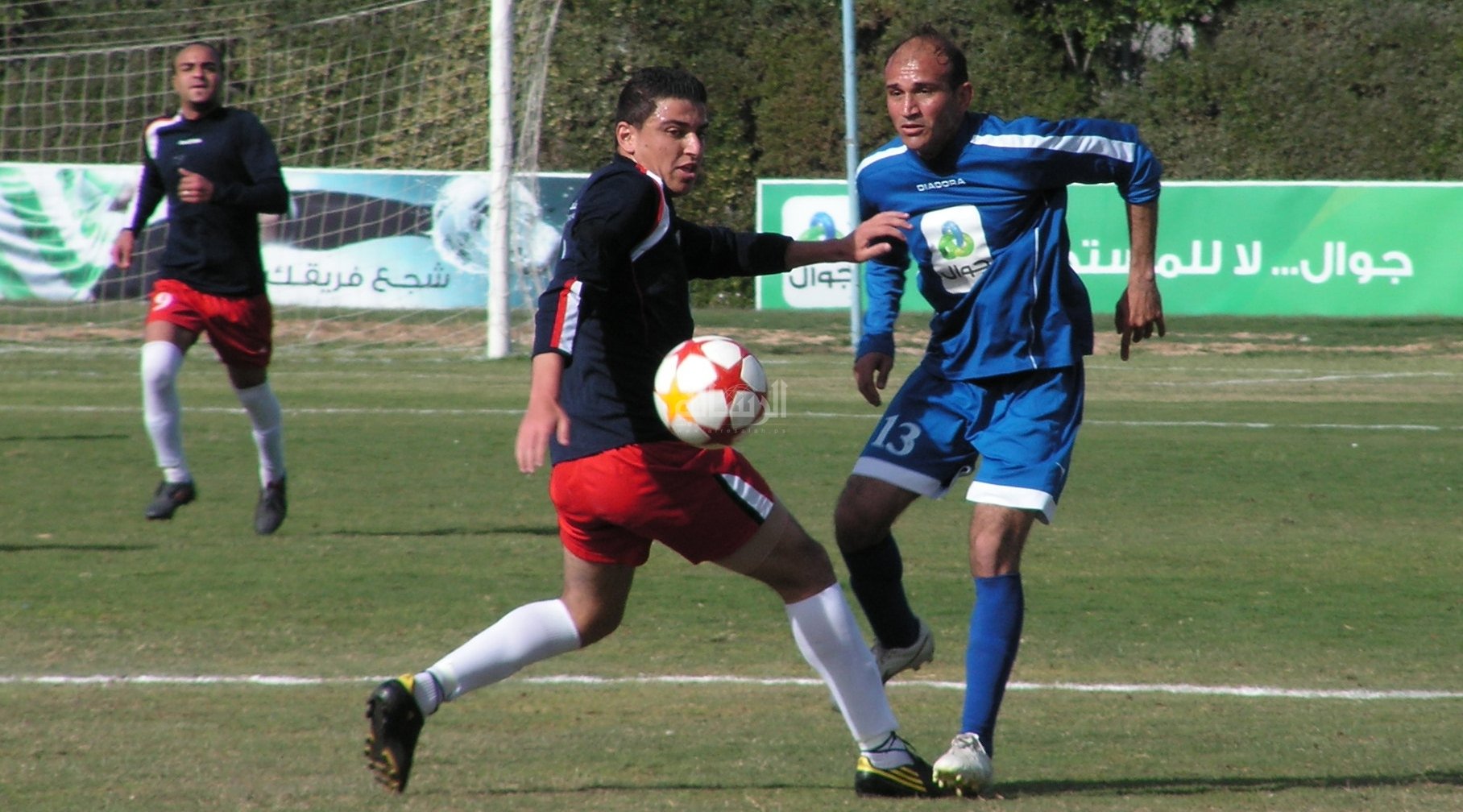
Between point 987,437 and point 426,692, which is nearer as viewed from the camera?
point 426,692

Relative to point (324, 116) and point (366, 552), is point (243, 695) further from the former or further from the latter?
point (324, 116)

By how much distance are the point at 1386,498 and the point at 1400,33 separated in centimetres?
2162

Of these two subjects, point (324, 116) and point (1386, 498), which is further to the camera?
point (324, 116)

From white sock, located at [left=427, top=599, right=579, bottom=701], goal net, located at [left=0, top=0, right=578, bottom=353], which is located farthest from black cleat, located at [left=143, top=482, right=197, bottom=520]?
goal net, located at [left=0, top=0, right=578, bottom=353]

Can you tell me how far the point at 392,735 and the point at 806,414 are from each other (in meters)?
9.70

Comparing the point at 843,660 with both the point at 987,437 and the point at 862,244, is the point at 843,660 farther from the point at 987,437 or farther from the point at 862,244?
the point at 862,244

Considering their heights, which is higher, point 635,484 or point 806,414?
point 635,484

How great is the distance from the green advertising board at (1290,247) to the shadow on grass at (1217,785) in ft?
59.3

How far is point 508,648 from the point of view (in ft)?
14.0

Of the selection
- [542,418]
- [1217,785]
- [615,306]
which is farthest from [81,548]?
[1217,785]

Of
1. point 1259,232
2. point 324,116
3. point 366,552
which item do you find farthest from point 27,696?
point 1259,232

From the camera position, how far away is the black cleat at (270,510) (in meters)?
8.29

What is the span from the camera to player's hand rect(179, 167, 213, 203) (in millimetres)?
7793

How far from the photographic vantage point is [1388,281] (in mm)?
22266
